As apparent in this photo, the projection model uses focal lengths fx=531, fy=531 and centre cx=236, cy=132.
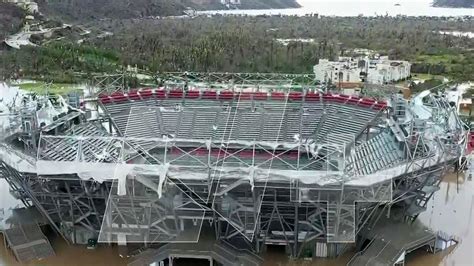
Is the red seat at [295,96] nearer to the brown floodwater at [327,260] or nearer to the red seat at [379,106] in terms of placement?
the red seat at [379,106]

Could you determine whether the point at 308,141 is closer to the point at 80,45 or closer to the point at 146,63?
the point at 146,63

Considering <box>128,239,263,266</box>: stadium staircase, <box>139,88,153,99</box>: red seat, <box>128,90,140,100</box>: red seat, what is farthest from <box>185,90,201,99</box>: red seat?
<box>128,239,263,266</box>: stadium staircase

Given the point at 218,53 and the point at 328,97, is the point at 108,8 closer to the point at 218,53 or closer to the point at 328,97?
the point at 218,53

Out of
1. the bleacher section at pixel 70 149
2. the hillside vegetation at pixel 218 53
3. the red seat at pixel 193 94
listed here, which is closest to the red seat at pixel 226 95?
the red seat at pixel 193 94

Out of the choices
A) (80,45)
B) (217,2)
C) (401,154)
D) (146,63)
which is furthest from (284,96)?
(217,2)

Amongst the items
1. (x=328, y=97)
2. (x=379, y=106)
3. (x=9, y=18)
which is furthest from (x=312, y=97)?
(x=9, y=18)

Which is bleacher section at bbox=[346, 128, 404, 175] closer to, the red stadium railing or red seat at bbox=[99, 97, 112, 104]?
the red stadium railing

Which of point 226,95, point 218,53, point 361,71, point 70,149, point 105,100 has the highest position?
point 226,95
